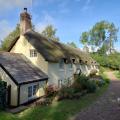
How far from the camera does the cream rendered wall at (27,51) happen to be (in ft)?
97.0

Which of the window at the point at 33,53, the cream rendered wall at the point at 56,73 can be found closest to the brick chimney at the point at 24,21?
the window at the point at 33,53

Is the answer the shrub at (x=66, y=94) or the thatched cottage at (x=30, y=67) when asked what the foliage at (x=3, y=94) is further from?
the shrub at (x=66, y=94)

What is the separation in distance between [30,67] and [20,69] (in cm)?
296

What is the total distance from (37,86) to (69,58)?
10.3 m

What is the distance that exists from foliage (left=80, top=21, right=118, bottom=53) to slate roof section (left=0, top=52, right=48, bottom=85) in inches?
2831

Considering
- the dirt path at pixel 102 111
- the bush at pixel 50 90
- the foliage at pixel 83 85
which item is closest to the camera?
the dirt path at pixel 102 111

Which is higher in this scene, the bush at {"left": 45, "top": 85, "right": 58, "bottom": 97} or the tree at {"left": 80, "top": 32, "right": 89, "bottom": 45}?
the tree at {"left": 80, "top": 32, "right": 89, "bottom": 45}

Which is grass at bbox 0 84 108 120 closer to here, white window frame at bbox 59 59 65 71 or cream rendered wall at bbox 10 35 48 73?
cream rendered wall at bbox 10 35 48 73

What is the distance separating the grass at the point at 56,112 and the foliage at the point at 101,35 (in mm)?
79086

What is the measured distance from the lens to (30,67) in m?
28.4

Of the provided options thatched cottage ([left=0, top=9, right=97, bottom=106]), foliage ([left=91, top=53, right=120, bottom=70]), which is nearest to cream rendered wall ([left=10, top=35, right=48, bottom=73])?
thatched cottage ([left=0, top=9, right=97, bottom=106])

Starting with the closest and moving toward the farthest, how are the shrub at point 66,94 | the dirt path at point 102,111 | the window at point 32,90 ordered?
the dirt path at point 102,111 < the shrub at point 66,94 < the window at point 32,90

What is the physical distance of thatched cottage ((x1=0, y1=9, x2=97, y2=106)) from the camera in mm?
22873

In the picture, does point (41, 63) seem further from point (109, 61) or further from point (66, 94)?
point (109, 61)
